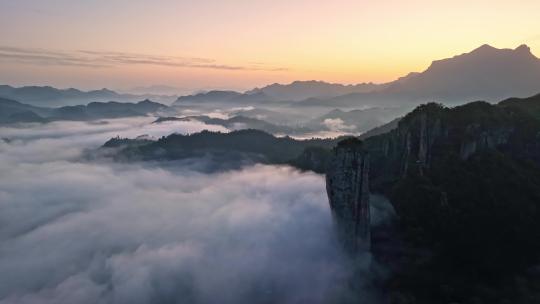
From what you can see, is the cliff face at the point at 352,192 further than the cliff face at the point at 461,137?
No

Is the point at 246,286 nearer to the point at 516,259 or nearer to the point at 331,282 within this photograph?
the point at 331,282

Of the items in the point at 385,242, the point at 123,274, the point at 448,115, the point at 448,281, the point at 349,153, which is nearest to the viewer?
the point at 448,281

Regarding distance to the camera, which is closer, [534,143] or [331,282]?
[331,282]

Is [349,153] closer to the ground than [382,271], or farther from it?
farther from it

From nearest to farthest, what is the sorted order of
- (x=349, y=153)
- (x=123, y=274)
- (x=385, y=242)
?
(x=349, y=153)
(x=385, y=242)
(x=123, y=274)

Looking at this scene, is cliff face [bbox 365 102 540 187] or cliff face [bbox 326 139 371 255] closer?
cliff face [bbox 326 139 371 255]

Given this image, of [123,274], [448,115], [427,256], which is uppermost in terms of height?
[448,115]

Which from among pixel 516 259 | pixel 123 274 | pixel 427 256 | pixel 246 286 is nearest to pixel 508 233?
pixel 516 259

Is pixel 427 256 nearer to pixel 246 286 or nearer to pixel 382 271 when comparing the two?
pixel 382 271
